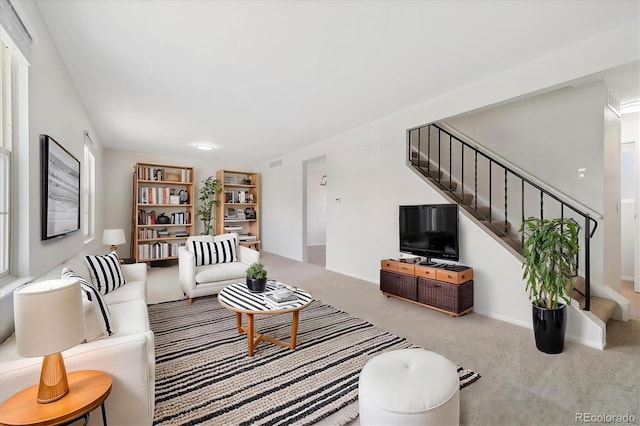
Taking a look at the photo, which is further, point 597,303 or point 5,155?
point 597,303

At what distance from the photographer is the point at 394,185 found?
4.14 metres

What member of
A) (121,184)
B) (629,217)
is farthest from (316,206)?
(629,217)

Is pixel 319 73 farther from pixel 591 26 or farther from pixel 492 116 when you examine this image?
pixel 492 116

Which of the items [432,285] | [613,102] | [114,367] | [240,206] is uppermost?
[613,102]

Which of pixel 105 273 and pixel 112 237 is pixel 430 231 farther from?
pixel 112 237

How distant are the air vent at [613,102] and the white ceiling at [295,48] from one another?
0.34 ft

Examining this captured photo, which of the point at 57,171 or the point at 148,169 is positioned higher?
the point at 148,169

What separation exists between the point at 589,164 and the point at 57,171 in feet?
16.7

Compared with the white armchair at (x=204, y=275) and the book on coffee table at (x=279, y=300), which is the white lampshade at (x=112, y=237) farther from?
the book on coffee table at (x=279, y=300)

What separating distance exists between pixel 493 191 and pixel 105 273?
190 inches

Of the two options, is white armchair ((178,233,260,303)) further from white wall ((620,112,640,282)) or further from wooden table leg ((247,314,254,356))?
white wall ((620,112,640,282))

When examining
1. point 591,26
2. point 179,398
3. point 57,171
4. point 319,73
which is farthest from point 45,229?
point 591,26

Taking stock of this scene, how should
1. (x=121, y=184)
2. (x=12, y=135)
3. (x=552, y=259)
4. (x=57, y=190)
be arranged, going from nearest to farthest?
1. (x=12, y=135)
2. (x=57, y=190)
3. (x=552, y=259)
4. (x=121, y=184)

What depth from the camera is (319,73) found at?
2.85m
